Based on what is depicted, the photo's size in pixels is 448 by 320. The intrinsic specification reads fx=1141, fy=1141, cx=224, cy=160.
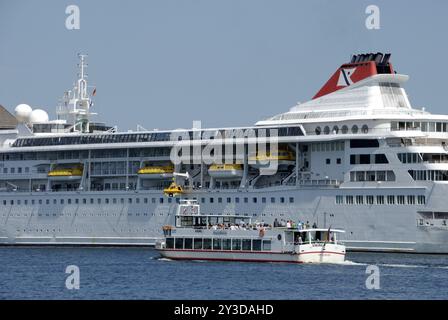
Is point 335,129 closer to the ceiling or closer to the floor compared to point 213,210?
closer to the ceiling

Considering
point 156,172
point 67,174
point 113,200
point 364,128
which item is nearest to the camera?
A: point 364,128

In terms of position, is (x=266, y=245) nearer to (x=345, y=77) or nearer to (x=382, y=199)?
(x=382, y=199)

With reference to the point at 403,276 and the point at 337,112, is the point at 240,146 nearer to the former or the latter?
the point at 337,112

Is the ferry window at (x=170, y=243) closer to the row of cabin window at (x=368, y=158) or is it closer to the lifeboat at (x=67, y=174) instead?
the row of cabin window at (x=368, y=158)

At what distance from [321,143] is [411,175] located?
23.2 feet

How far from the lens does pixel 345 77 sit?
245 ft

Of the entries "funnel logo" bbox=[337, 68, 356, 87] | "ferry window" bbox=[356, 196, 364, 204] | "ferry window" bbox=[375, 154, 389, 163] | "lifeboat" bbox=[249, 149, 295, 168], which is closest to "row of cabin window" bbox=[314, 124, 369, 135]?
"ferry window" bbox=[375, 154, 389, 163]

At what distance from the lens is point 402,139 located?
69062 millimetres

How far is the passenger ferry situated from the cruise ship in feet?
8.55

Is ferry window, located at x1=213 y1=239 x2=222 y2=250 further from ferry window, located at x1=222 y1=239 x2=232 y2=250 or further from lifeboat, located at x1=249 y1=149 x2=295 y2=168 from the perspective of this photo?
lifeboat, located at x1=249 y1=149 x2=295 y2=168

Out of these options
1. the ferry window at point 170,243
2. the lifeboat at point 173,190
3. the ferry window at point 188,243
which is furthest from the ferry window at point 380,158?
the lifeboat at point 173,190

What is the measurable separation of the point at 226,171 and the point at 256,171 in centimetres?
201

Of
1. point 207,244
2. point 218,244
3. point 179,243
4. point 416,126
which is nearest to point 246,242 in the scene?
point 218,244

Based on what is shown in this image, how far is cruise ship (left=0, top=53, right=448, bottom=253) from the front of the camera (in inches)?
2689
